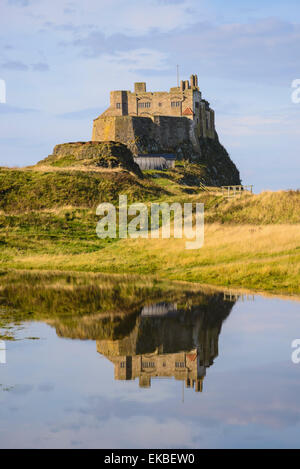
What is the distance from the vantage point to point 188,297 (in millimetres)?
29953

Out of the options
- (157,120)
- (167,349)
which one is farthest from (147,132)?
(167,349)

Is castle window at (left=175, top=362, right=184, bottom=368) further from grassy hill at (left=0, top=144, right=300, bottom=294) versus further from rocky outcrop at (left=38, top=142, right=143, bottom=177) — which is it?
rocky outcrop at (left=38, top=142, right=143, bottom=177)

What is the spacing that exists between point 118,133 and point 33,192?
54.4 m

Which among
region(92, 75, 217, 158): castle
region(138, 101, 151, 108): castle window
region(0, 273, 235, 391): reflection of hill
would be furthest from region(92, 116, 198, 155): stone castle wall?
region(0, 273, 235, 391): reflection of hill

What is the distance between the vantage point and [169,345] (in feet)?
65.5

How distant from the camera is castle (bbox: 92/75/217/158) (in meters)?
126

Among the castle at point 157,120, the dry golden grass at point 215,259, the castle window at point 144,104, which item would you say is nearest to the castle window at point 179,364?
the dry golden grass at point 215,259

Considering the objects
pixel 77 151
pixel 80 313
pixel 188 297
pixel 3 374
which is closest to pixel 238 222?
pixel 188 297

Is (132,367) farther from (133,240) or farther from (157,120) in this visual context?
(157,120)

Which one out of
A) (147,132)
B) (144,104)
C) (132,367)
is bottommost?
(132,367)

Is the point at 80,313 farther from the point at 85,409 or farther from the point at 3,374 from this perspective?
the point at 85,409

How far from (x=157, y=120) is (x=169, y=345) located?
111252 millimetres

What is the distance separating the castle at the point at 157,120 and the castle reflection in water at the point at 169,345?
96.6 meters
